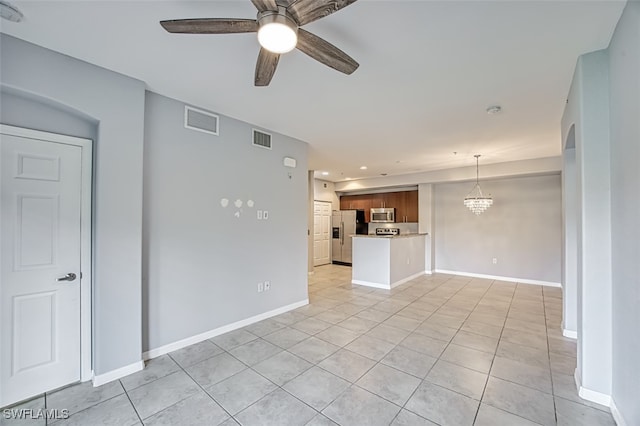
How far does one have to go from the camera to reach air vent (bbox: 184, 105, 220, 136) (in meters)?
A: 3.12

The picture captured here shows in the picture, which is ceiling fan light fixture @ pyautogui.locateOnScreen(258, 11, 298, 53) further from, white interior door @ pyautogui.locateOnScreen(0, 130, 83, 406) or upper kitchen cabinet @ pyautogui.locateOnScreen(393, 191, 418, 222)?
upper kitchen cabinet @ pyautogui.locateOnScreen(393, 191, 418, 222)

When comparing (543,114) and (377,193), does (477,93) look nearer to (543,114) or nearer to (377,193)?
(543,114)

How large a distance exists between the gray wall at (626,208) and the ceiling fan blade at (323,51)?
1631mm

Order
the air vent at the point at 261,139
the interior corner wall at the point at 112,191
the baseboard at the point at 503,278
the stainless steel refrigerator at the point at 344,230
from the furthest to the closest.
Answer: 1. the stainless steel refrigerator at the point at 344,230
2. the baseboard at the point at 503,278
3. the air vent at the point at 261,139
4. the interior corner wall at the point at 112,191

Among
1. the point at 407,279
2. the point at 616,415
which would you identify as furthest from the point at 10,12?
the point at 407,279

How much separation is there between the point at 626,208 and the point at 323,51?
218cm

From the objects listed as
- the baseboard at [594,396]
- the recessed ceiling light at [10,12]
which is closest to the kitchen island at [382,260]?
the baseboard at [594,396]

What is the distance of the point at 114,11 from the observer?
173cm

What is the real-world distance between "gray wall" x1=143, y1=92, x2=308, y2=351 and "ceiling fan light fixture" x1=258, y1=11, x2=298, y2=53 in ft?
6.55

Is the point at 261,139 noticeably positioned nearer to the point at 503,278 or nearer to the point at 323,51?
the point at 323,51

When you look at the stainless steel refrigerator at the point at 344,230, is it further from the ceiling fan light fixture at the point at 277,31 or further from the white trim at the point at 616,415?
the ceiling fan light fixture at the point at 277,31

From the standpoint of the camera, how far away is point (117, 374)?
2.45 metres

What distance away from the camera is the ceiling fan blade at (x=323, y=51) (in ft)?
5.16

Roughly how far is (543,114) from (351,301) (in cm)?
384
